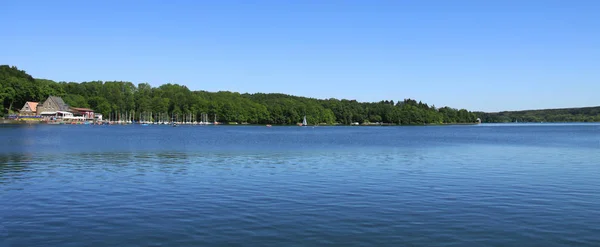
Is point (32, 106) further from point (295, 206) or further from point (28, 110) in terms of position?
point (295, 206)

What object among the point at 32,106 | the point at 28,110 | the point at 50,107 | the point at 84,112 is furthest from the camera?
the point at 84,112

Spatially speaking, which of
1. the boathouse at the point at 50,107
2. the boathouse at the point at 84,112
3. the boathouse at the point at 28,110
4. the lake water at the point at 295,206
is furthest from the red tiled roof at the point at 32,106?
the lake water at the point at 295,206

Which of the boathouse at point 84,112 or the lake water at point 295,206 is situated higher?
the boathouse at point 84,112

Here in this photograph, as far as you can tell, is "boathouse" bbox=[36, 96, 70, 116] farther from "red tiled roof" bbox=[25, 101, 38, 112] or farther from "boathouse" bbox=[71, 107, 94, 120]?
"boathouse" bbox=[71, 107, 94, 120]

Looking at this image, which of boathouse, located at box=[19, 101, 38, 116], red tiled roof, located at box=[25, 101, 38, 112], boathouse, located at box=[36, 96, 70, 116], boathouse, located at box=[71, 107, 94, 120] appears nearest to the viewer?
boathouse, located at box=[19, 101, 38, 116]

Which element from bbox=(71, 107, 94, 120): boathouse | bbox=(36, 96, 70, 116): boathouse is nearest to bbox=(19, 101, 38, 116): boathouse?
bbox=(36, 96, 70, 116): boathouse

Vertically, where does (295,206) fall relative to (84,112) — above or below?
below

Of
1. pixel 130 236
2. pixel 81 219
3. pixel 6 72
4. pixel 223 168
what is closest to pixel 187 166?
pixel 223 168

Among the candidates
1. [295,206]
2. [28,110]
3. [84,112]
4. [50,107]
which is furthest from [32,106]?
[295,206]

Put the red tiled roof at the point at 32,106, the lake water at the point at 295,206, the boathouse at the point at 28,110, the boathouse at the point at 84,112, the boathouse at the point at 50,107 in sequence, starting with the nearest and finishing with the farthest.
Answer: the lake water at the point at 295,206 < the boathouse at the point at 28,110 < the red tiled roof at the point at 32,106 < the boathouse at the point at 50,107 < the boathouse at the point at 84,112

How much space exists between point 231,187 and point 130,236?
29.3ft

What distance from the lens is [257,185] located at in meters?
22.4

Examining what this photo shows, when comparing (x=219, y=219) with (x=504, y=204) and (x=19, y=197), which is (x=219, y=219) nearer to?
(x=19, y=197)

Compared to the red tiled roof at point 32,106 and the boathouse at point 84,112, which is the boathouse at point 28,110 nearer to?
the red tiled roof at point 32,106
